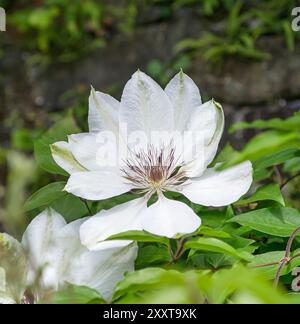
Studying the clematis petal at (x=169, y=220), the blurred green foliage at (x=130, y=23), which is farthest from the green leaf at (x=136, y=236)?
the blurred green foliage at (x=130, y=23)

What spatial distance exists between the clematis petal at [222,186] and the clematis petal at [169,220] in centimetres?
4

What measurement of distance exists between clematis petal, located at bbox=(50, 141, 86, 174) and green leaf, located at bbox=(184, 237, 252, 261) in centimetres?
17

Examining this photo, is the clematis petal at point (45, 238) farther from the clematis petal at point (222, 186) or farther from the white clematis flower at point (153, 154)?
the clematis petal at point (222, 186)

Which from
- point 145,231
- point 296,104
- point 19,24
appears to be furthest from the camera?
point 19,24

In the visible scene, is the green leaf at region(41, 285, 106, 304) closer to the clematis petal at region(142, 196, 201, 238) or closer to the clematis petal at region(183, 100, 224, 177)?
the clematis petal at region(142, 196, 201, 238)

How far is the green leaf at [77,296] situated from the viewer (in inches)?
21.0

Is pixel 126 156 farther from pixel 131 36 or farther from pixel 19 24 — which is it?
pixel 19 24

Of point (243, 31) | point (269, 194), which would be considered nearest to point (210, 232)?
point (269, 194)

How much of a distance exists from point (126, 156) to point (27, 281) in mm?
185

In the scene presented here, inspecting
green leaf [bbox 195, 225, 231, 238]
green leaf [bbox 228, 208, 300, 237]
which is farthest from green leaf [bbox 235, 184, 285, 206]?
green leaf [bbox 195, 225, 231, 238]

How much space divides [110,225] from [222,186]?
5.0 inches

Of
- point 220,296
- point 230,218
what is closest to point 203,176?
point 230,218

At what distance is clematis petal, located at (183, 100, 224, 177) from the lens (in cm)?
69
